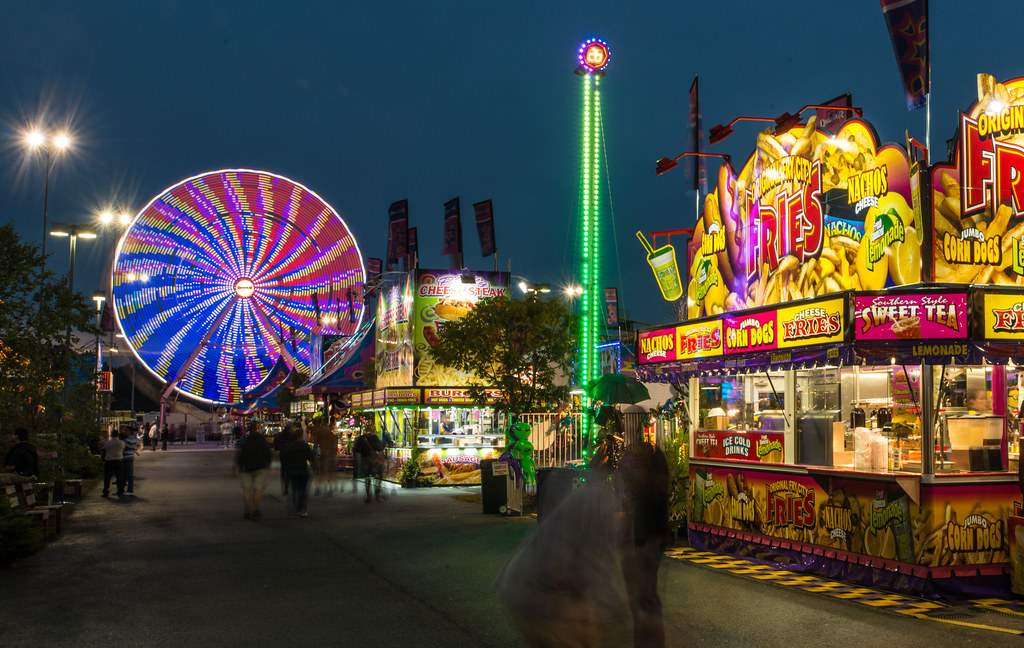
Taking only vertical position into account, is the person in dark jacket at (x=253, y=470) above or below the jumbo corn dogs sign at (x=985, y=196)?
below

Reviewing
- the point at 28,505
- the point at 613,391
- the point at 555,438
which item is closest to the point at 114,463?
the point at 28,505

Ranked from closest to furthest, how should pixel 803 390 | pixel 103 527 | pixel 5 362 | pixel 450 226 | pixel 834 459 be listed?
pixel 834 459 → pixel 803 390 → pixel 103 527 → pixel 5 362 → pixel 450 226

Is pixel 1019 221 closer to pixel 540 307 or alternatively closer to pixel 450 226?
pixel 540 307

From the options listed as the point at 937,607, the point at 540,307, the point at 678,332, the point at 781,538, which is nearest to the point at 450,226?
the point at 540,307

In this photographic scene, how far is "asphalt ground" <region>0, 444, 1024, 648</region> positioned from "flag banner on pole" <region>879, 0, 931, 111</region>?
17.1 feet

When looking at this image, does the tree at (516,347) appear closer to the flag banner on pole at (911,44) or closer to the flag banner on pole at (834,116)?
the flag banner on pole at (834,116)

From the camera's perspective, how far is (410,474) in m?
23.6

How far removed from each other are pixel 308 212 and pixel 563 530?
134 feet

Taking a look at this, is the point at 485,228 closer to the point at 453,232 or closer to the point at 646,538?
the point at 453,232

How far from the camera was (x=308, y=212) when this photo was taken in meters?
43.2

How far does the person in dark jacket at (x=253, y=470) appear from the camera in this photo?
52.3ft

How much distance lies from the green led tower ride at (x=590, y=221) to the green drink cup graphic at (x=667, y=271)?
3.46 metres

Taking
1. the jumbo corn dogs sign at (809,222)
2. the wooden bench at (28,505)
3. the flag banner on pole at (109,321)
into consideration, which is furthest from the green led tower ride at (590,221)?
the flag banner on pole at (109,321)

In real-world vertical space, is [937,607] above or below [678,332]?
below
